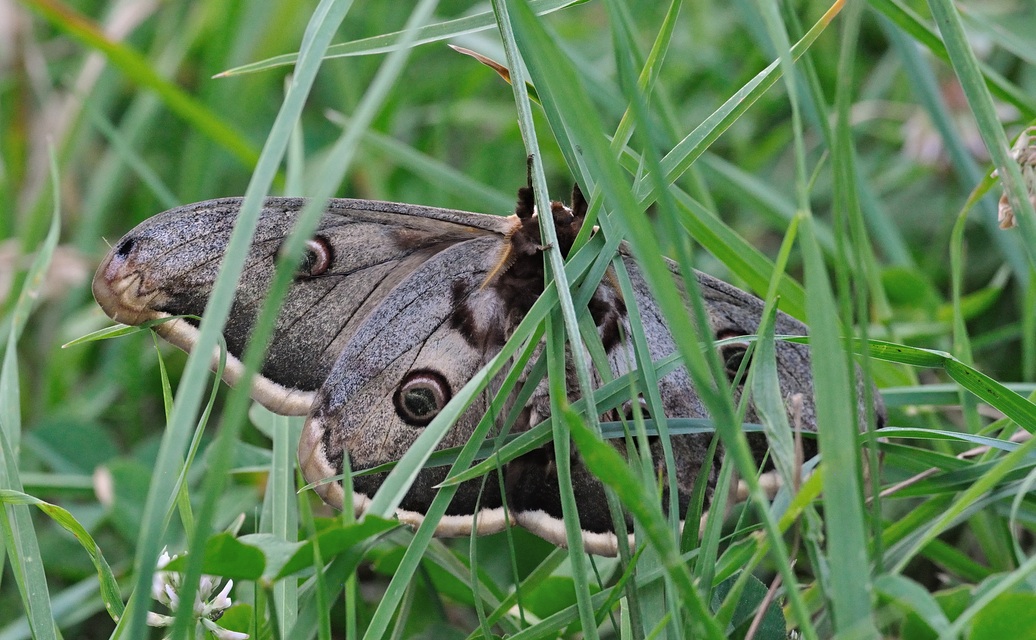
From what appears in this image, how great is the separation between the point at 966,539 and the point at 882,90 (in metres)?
2.20

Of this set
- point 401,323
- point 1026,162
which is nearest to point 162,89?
point 401,323

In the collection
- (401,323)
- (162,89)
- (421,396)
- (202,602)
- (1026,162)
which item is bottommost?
(202,602)

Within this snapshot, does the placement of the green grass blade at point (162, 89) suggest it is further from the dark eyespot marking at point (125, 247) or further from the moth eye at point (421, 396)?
the moth eye at point (421, 396)

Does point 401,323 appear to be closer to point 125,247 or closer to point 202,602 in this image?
point 125,247

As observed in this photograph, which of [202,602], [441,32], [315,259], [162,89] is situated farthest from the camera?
[162,89]

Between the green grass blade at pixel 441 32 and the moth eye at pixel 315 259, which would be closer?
the green grass blade at pixel 441 32

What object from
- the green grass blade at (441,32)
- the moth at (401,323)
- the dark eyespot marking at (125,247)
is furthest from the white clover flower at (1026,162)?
the dark eyespot marking at (125,247)

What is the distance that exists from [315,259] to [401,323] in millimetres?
226

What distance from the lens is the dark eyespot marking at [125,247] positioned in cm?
177

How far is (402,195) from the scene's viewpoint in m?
3.72

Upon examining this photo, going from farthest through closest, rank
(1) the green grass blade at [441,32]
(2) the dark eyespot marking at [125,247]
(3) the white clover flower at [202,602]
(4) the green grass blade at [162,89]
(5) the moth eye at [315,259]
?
(4) the green grass blade at [162,89], (5) the moth eye at [315,259], (2) the dark eyespot marking at [125,247], (1) the green grass blade at [441,32], (3) the white clover flower at [202,602]

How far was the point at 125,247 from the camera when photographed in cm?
177

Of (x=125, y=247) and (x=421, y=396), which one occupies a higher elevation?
(x=125, y=247)

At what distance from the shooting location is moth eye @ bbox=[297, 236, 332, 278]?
1.91 metres
